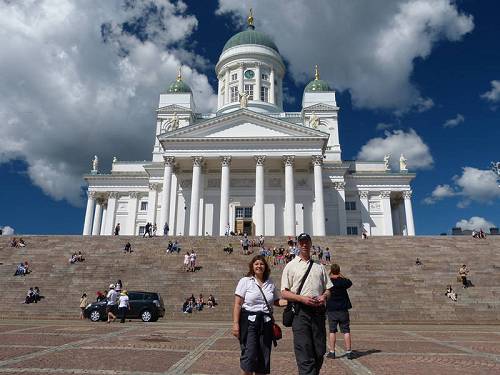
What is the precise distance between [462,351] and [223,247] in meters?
22.7

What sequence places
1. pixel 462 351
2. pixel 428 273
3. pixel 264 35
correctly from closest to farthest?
pixel 462 351
pixel 428 273
pixel 264 35

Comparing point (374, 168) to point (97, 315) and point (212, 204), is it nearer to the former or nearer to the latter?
point (212, 204)

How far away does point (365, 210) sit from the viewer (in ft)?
167

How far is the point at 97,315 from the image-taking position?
61.0 feet

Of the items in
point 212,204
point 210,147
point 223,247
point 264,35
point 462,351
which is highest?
point 264,35

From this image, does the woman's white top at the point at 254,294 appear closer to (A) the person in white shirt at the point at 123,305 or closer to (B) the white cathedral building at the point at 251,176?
(A) the person in white shirt at the point at 123,305

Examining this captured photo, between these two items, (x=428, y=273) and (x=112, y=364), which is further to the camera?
(x=428, y=273)

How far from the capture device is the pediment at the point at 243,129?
42969 millimetres

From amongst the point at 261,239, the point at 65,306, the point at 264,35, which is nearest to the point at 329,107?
the point at 264,35

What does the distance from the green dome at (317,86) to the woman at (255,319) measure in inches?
2258

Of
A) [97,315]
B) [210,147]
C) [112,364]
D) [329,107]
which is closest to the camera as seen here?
[112,364]

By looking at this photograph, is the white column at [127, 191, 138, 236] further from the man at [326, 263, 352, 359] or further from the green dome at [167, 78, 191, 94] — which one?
the man at [326, 263, 352, 359]

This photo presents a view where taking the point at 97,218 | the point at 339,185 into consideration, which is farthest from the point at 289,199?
the point at 97,218

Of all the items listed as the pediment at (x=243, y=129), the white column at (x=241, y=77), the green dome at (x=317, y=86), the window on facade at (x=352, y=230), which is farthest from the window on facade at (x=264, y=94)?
the window on facade at (x=352, y=230)
